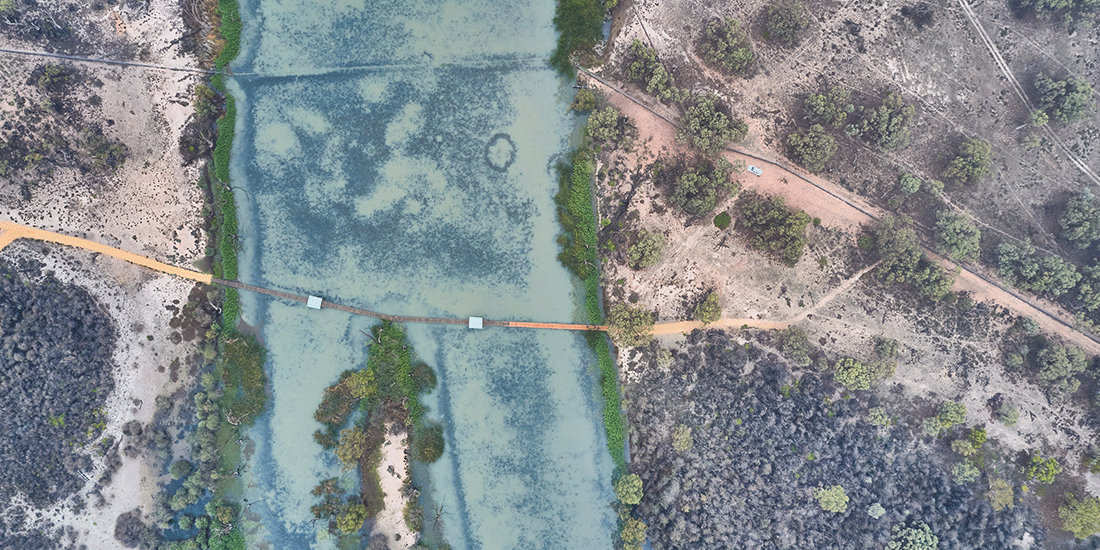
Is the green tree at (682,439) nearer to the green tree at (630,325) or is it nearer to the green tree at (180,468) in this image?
the green tree at (630,325)

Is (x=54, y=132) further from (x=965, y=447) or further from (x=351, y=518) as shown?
(x=965, y=447)

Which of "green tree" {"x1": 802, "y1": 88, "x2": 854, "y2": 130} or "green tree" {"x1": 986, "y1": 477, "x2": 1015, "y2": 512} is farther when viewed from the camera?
"green tree" {"x1": 802, "y1": 88, "x2": 854, "y2": 130}

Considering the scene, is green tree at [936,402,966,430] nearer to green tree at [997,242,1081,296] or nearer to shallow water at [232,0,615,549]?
green tree at [997,242,1081,296]

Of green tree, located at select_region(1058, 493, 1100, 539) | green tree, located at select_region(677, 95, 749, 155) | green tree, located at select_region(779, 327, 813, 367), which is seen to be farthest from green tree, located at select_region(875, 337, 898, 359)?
green tree, located at select_region(677, 95, 749, 155)


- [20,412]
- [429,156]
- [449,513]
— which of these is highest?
[429,156]

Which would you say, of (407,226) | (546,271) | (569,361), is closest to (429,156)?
(407,226)

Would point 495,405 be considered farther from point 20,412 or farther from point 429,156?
point 20,412
